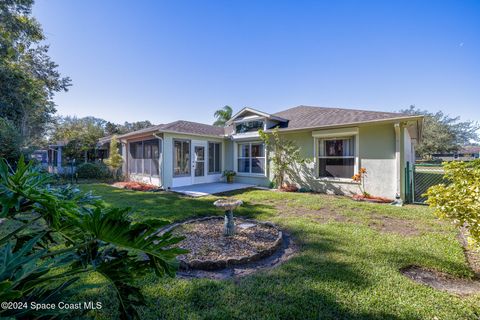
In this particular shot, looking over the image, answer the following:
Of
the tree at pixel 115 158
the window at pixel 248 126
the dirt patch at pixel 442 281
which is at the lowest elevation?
the dirt patch at pixel 442 281

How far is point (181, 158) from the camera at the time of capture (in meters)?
12.1

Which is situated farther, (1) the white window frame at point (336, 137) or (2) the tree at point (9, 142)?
(2) the tree at point (9, 142)

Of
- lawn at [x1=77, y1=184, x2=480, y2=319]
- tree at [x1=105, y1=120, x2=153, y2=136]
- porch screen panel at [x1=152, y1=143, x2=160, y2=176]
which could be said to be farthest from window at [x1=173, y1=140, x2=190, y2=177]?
tree at [x1=105, y1=120, x2=153, y2=136]

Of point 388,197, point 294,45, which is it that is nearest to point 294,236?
point 388,197

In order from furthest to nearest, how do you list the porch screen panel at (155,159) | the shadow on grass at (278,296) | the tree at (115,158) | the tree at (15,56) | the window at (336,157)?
1. the tree at (115,158)
2. the porch screen panel at (155,159)
3. the tree at (15,56)
4. the window at (336,157)
5. the shadow on grass at (278,296)

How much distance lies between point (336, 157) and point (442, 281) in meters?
7.21

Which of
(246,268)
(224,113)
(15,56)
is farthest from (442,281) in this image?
(224,113)

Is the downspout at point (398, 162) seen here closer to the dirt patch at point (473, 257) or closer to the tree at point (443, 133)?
the dirt patch at point (473, 257)

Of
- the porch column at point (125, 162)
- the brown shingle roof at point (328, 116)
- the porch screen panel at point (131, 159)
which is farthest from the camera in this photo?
the porch column at point (125, 162)

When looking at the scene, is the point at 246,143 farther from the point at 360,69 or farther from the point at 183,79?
the point at 360,69

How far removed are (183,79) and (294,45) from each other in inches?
279

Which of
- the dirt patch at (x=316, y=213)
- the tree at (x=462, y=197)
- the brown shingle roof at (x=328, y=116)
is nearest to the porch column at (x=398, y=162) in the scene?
the brown shingle roof at (x=328, y=116)

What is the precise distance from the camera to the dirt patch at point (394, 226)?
16.7ft

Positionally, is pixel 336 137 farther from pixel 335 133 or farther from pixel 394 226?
pixel 394 226
